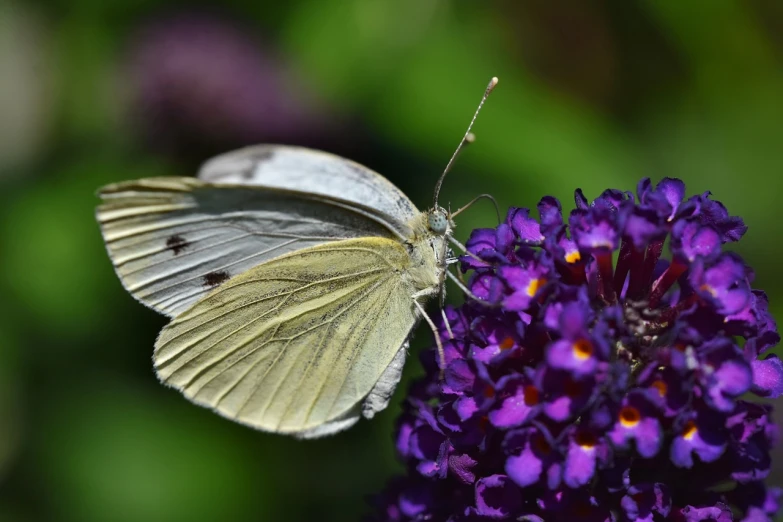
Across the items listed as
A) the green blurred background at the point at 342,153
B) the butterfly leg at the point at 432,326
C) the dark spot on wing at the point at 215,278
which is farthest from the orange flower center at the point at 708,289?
the green blurred background at the point at 342,153

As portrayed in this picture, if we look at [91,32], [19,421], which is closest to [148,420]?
[19,421]

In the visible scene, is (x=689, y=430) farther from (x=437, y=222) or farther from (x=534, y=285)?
(x=437, y=222)

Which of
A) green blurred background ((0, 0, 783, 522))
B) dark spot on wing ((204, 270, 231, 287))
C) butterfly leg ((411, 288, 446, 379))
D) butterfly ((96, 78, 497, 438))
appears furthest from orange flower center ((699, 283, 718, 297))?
green blurred background ((0, 0, 783, 522))

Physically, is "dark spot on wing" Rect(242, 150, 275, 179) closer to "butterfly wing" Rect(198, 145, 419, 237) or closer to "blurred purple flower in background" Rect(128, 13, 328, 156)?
"butterfly wing" Rect(198, 145, 419, 237)

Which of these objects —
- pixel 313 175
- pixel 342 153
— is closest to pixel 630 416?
pixel 313 175

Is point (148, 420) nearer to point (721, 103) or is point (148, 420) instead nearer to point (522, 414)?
point (522, 414)
